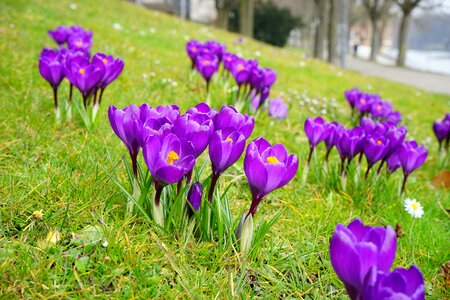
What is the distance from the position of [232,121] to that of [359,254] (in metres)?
0.79

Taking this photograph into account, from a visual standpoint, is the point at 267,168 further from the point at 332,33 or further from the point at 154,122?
the point at 332,33

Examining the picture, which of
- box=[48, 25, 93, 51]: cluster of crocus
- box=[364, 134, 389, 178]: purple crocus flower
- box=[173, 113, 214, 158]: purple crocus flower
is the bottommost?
box=[364, 134, 389, 178]: purple crocus flower

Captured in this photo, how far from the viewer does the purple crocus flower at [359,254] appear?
44.9 inches

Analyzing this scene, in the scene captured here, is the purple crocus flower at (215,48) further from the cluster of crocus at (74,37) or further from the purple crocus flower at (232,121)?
the purple crocus flower at (232,121)

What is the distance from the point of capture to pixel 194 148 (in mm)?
1591

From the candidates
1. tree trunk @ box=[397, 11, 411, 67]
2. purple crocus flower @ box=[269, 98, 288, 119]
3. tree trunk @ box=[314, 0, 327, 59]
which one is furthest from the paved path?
purple crocus flower @ box=[269, 98, 288, 119]

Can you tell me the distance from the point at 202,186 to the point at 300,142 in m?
2.12

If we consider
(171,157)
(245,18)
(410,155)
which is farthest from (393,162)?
(245,18)

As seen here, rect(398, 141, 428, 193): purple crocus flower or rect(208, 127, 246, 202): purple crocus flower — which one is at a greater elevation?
rect(208, 127, 246, 202): purple crocus flower

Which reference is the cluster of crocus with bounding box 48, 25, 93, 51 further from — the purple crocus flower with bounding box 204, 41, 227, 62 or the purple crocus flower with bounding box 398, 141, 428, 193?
the purple crocus flower with bounding box 398, 141, 428, 193

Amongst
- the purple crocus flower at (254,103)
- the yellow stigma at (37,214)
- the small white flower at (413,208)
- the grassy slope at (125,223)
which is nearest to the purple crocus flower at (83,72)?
the grassy slope at (125,223)

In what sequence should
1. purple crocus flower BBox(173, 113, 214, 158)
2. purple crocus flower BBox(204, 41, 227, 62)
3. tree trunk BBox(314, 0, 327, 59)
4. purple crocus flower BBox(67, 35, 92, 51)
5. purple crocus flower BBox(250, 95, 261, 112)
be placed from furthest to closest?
tree trunk BBox(314, 0, 327, 59), purple crocus flower BBox(204, 41, 227, 62), purple crocus flower BBox(250, 95, 261, 112), purple crocus flower BBox(67, 35, 92, 51), purple crocus flower BBox(173, 113, 214, 158)

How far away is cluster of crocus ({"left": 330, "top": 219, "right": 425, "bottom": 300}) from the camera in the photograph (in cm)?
105

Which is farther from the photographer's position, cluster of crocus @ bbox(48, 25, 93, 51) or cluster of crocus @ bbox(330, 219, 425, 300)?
cluster of crocus @ bbox(48, 25, 93, 51)
